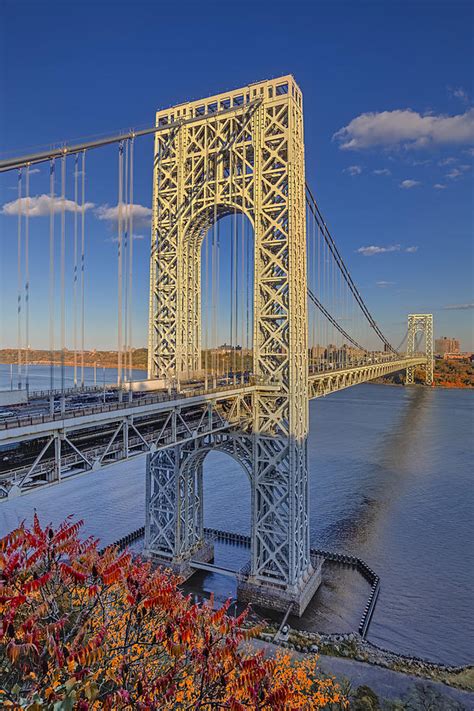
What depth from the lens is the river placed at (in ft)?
66.5

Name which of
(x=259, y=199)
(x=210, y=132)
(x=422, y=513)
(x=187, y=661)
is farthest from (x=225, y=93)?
(x=422, y=513)

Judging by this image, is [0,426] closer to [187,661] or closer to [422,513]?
[187,661]

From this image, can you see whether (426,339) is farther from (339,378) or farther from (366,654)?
(366,654)

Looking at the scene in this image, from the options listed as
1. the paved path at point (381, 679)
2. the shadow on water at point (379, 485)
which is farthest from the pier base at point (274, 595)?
the shadow on water at point (379, 485)

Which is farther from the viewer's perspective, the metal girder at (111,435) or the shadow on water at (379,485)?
the shadow on water at (379,485)

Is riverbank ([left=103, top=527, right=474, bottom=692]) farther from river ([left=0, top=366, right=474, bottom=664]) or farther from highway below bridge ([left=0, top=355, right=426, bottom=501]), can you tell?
highway below bridge ([left=0, top=355, right=426, bottom=501])

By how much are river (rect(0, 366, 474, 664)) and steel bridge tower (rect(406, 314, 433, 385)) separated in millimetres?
71309

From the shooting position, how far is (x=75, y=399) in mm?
18219

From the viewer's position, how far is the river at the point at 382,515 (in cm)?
2028

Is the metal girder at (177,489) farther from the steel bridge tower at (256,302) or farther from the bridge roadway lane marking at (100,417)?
the bridge roadway lane marking at (100,417)

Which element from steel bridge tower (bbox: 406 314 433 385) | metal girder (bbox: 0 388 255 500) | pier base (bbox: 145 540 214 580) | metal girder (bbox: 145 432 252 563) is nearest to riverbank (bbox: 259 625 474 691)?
pier base (bbox: 145 540 214 580)

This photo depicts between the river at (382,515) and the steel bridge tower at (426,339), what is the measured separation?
71309 mm

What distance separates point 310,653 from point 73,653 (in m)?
11.3

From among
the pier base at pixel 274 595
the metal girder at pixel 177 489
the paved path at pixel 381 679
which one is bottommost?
the pier base at pixel 274 595
